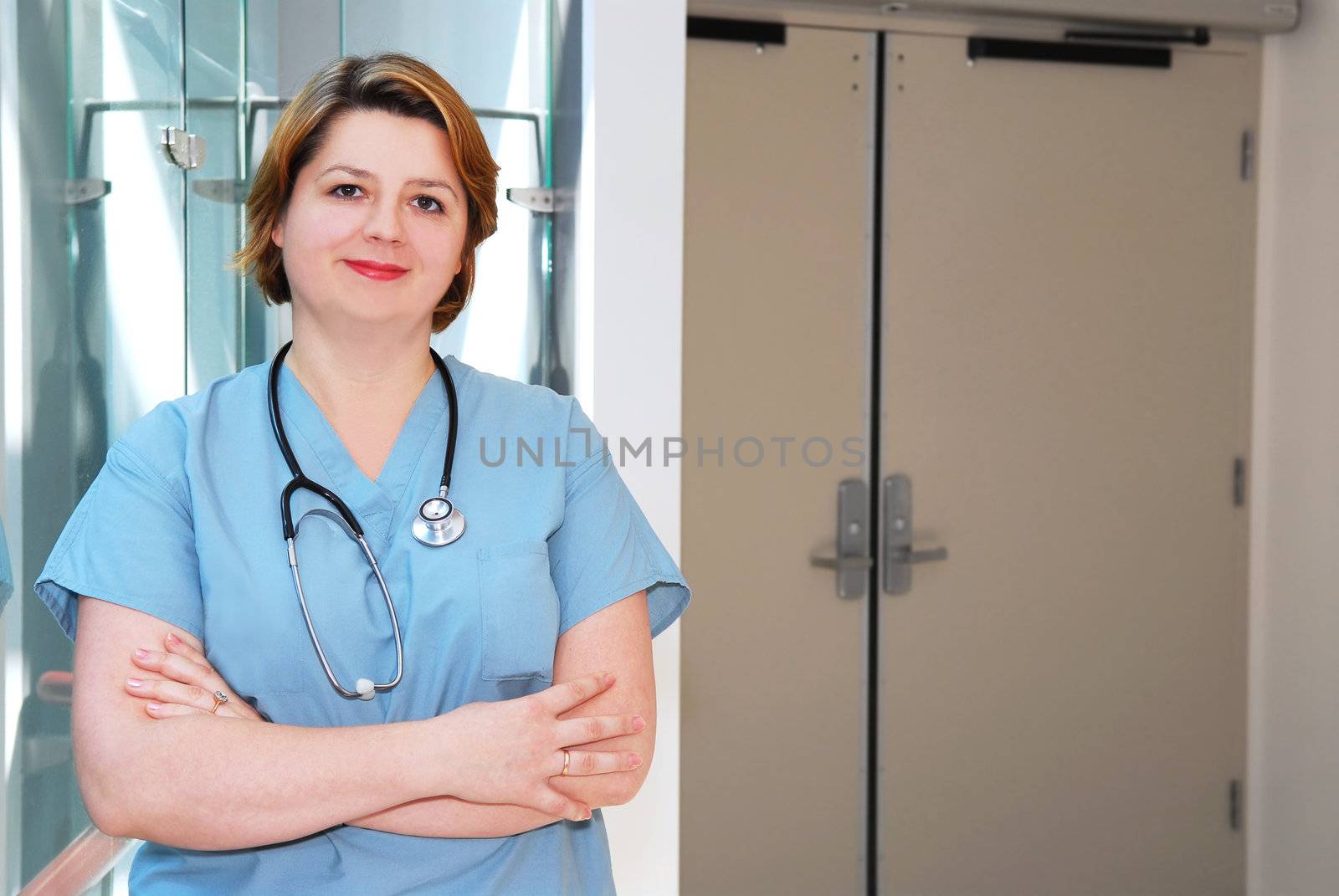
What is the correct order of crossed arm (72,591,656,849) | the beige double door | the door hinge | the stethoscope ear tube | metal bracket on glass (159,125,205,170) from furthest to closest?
the door hinge < the beige double door < metal bracket on glass (159,125,205,170) < the stethoscope ear tube < crossed arm (72,591,656,849)

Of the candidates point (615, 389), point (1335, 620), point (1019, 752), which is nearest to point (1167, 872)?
point (1019, 752)

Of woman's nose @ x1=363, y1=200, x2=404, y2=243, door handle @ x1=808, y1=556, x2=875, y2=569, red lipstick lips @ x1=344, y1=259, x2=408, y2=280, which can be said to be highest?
woman's nose @ x1=363, y1=200, x2=404, y2=243

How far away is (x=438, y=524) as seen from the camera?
1.10 m

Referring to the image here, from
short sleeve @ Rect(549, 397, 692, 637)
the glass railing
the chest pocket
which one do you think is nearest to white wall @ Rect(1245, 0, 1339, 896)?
the glass railing

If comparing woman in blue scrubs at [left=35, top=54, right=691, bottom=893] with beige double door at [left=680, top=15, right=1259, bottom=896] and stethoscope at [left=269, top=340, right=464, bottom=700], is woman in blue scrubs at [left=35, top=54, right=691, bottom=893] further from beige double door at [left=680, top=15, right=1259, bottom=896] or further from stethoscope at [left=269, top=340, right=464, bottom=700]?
beige double door at [left=680, top=15, right=1259, bottom=896]

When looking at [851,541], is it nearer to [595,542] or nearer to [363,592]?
[595,542]

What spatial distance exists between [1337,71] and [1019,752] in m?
1.61

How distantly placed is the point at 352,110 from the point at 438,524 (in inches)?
15.7

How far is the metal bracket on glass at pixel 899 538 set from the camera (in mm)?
2551

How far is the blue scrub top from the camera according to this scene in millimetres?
1049

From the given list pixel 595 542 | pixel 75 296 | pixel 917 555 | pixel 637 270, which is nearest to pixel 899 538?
pixel 917 555

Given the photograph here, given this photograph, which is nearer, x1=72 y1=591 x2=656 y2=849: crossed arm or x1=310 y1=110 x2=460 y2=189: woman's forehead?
x1=72 y1=591 x2=656 y2=849: crossed arm

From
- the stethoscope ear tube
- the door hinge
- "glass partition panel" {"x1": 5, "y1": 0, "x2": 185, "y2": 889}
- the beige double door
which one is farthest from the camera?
the door hinge

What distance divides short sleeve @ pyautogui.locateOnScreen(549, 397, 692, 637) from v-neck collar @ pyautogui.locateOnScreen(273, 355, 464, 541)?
0.44 feet
